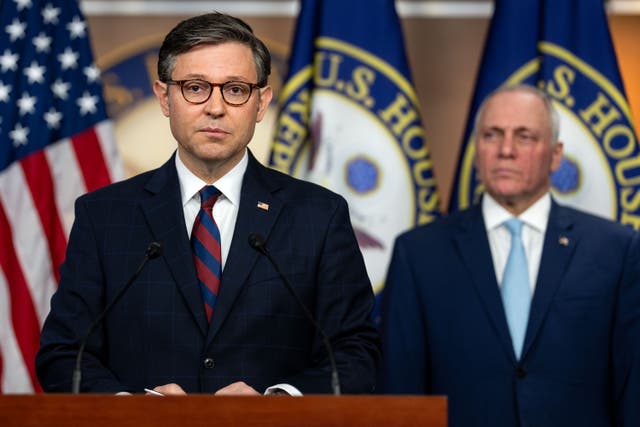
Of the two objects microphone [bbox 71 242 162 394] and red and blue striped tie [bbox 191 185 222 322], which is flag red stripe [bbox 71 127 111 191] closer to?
red and blue striped tie [bbox 191 185 222 322]

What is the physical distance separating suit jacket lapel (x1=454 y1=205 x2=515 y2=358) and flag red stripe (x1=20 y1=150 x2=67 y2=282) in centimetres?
155

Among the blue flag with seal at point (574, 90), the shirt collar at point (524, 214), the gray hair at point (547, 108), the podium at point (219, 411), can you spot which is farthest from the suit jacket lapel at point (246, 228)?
the blue flag with seal at point (574, 90)

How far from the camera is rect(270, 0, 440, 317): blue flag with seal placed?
14.5ft

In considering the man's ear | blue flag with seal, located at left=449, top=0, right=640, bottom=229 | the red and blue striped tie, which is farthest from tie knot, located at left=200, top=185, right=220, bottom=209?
blue flag with seal, located at left=449, top=0, right=640, bottom=229

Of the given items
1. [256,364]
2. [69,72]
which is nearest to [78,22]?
[69,72]

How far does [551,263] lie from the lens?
3.60 meters

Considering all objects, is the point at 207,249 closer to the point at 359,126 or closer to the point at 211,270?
the point at 211,270

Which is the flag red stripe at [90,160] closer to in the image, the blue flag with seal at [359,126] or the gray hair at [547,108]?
the blue flag with seal at [359,126]

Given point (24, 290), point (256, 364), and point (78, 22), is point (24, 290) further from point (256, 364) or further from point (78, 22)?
point (256, 364)

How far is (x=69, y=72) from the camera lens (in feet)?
14.4

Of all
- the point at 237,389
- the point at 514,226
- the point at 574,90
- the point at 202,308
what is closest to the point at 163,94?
the point at 202,308

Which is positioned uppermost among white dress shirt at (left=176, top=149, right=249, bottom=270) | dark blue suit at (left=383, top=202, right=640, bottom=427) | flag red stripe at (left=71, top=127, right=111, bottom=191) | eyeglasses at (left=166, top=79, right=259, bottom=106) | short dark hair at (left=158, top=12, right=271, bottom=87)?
short dark hair at (left=158, top=12, right=271, bottom=87)

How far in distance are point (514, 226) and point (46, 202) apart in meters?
1.78

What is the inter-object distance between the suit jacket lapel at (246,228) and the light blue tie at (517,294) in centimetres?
134
